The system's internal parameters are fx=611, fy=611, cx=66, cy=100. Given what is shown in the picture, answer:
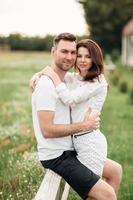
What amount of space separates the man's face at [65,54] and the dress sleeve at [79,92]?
0.22 m

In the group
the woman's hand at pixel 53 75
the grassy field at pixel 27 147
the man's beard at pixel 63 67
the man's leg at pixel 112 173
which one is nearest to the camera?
the woman's hand at pixel 53 75

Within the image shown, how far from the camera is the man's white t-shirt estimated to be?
5.25 meters

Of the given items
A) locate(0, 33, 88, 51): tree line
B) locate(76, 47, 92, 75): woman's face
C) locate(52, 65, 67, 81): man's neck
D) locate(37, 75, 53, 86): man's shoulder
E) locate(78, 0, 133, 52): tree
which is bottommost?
locate(0, 33, 88, 51): tree line

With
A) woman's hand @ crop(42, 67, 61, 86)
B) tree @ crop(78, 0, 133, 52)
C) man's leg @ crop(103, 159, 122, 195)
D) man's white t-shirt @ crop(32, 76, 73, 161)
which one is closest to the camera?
man's white t-shirt @ crop(32, 76, 73, 161)

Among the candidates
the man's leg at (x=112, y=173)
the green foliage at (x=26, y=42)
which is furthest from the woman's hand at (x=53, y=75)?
the green foliage at (x=26, y=42)

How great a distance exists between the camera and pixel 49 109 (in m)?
5.24

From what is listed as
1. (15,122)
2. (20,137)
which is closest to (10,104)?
(15,122)

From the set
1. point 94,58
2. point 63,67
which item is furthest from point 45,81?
point 94,58

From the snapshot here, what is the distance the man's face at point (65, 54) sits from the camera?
5434mm

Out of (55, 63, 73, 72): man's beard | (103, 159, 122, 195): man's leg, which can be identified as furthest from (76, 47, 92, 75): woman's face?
(103, 159, 122, 195): man's leg

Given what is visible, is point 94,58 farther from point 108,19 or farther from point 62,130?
point 108,19

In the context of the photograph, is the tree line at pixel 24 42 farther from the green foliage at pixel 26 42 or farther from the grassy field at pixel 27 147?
the grassy field at pixel 27 147

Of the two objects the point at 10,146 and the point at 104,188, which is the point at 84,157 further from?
the point at 10,146

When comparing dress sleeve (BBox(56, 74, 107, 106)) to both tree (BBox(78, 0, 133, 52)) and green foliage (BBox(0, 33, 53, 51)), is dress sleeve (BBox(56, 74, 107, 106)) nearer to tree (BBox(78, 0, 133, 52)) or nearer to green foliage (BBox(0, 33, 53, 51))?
tree (BBox(78, 0, 133, 52))
